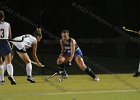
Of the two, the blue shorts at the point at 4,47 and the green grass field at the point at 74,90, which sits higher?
the blue shorts at the point at 4,47

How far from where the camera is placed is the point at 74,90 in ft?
37.9

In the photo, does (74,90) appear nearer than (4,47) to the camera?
Yes

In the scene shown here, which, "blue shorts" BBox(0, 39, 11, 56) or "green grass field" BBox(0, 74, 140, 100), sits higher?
"blue shorts" BBox(0, 39, 11, 56)

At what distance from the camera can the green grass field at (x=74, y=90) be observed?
10.2m

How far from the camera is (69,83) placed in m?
13.4

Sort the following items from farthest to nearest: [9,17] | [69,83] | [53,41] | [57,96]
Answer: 1. [53,41]
2. [9,17]
3. [69,83]
4. [57,96]

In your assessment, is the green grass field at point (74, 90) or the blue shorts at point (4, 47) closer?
the green grass field at point (74, 90)

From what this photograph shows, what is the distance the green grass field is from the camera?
1025 centimetres

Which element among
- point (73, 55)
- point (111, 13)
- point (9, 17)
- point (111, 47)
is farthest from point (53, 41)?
point (73, 55)

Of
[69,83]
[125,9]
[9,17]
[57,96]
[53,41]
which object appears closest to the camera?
[57,96]

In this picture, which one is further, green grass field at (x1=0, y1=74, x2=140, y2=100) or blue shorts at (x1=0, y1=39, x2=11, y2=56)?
blue shorts at (x1=0, y1=39, x2=11, y2=56)

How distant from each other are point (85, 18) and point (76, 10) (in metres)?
1.11

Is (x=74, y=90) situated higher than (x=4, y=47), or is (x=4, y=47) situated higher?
(x=4, y=47)

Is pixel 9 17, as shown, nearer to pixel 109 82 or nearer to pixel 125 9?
pixel 125 9
